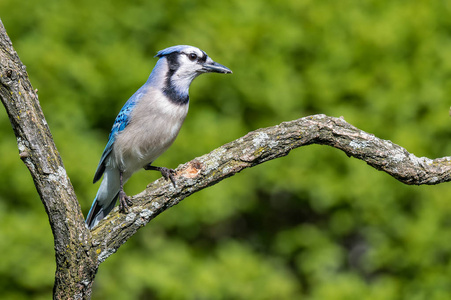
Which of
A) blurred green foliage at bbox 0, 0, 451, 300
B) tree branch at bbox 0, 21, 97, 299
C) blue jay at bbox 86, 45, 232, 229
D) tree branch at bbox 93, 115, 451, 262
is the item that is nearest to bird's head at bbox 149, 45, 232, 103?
blue jay at bbox 86, 45, 232, 229

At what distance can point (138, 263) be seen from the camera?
4.96 m

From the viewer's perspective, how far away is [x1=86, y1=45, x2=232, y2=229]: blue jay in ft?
10.9

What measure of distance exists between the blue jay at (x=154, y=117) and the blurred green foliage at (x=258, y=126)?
1.50 metres

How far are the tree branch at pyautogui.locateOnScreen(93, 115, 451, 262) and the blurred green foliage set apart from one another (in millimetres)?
2360

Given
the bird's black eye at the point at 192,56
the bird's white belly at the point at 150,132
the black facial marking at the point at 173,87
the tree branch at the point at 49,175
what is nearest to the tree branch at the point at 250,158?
the tree branch at the point at 49,175

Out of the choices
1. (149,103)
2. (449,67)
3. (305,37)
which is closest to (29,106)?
(149,103)

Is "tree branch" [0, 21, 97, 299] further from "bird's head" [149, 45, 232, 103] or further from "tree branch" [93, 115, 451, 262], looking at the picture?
"bird's head" [149, 45, 232, 103]

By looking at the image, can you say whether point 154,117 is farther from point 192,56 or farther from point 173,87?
point 192,56

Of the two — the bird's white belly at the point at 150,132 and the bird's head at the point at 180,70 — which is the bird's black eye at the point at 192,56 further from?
the bird's white belly at the point at 150,132

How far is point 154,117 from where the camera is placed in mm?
3334

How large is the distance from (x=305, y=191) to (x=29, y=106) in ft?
10.9

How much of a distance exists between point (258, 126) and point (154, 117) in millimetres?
2149

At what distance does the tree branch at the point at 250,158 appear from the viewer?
2.64 metres

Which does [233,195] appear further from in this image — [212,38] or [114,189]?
[114,189]
